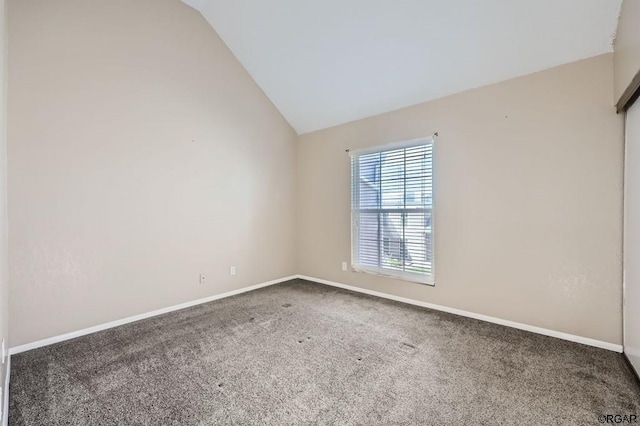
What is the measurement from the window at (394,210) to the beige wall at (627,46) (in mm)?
1524

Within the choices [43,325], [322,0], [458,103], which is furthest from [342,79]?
[43,325]

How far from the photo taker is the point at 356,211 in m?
4.12

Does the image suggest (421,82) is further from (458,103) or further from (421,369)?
(421,369)

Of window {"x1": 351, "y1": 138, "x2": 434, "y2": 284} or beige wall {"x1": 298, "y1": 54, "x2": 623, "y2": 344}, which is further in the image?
window {"x1": 351, "y1": 138, "x2": 434, "y2": 284}

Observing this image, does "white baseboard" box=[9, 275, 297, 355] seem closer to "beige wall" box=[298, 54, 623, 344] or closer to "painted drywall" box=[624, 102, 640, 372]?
"beige wall" box=[298, 54, 623, 344]

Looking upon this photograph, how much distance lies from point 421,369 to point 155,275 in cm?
277

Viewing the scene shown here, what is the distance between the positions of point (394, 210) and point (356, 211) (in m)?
0.59

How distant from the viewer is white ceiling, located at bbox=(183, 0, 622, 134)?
Answer: 2329 mm

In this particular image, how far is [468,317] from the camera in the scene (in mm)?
3068

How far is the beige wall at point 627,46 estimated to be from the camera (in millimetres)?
1831

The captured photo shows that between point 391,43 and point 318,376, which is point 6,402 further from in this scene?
point 391,43

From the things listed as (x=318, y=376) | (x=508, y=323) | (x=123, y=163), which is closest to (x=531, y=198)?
(x=508, y=323)

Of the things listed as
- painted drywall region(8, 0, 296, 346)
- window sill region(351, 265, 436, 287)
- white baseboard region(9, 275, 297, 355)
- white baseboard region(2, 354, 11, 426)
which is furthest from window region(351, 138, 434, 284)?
white baseboard region(2, 354, 11, 426)

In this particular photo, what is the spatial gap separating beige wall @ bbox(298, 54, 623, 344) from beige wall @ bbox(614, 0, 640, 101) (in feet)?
0.56
